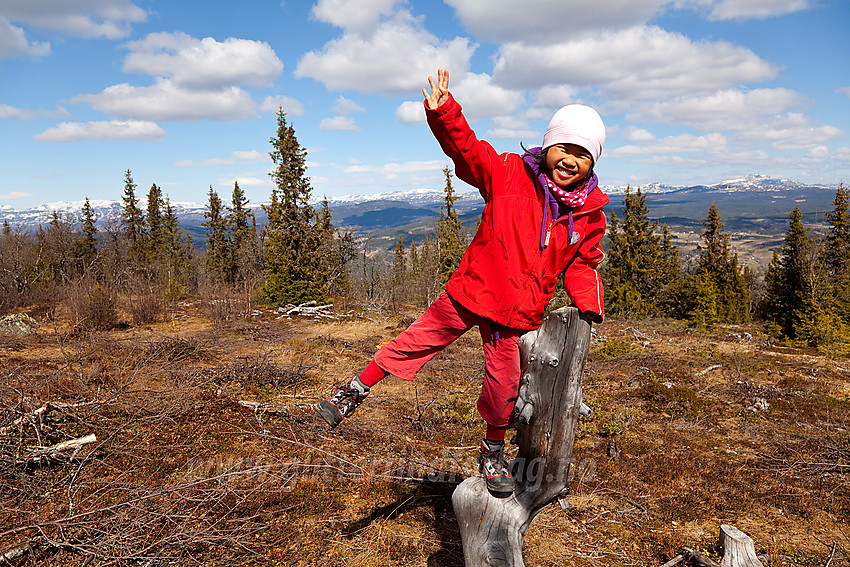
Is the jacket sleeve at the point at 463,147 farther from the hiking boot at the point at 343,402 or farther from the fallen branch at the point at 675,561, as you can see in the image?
the fallen branch at the point at 675,561

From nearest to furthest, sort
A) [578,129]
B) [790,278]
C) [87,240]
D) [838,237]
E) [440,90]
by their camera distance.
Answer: [440,90], [578,129], [790,278], [838,237], [87,240]

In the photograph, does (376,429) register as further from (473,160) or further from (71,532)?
(473,160)

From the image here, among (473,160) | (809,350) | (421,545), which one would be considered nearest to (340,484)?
(421,545)

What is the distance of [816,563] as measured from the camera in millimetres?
3729

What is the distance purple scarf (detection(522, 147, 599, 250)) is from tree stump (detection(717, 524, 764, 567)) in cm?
312

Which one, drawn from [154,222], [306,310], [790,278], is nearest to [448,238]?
[306,310]

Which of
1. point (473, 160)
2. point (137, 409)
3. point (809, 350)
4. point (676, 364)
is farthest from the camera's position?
point (809, 350)

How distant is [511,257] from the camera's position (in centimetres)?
232

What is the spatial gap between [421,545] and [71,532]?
264 cm

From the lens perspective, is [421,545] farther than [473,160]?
Yes

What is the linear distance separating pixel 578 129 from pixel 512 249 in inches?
26.6

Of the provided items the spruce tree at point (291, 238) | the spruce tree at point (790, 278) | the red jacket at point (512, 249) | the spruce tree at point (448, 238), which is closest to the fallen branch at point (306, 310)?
the spruce tree at point (291, 238)

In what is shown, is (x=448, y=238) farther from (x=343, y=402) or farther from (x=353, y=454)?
(x=343, y=402)

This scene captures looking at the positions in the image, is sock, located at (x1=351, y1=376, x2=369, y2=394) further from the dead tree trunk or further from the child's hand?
the child's hand
